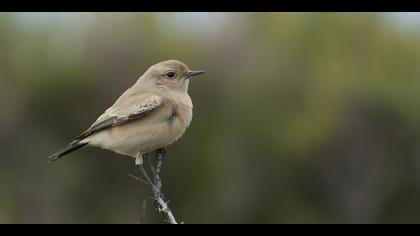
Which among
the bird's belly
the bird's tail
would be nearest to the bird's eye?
the bird's belly

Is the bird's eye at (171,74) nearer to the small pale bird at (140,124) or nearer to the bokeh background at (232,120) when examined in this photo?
the small pale bird at (140,124)

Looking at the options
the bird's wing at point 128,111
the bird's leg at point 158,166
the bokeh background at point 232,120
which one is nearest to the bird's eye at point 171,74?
the bird's wing at point 128,111

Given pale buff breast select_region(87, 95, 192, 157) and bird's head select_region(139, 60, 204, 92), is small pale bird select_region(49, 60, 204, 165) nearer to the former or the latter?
pale buff breast select_region(87, 95, 192, 157)

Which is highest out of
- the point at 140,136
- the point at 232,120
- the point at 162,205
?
the point at 140,136

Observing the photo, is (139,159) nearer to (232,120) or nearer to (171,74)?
(171,74)

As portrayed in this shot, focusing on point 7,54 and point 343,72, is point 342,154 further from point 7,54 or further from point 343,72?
point 7,54

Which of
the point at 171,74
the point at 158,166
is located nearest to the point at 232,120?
the point at 171,74

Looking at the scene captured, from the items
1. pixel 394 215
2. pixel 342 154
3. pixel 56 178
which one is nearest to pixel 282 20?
pixel 342 154
